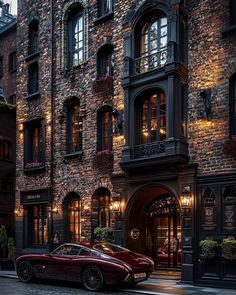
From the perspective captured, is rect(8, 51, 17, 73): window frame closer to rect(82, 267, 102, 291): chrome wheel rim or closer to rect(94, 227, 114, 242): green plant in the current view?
rect(94, 227, 114, 242): green plant

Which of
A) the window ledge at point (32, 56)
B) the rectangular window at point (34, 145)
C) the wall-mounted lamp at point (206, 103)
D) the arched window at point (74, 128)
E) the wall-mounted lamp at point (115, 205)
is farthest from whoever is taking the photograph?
the window ledge at point (32, 56)

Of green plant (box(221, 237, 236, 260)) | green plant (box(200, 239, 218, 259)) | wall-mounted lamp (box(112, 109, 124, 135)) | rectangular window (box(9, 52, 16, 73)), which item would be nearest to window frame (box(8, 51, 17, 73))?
rectangular window (box(9, 52, 16, 73))

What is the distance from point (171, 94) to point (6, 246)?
12659 mm

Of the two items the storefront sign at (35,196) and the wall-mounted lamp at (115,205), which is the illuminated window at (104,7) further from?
→ the storefront sign at (35,196)

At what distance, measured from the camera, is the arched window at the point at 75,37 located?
23.5 metres

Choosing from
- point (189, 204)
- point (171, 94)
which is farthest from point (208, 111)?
point (189, 204)

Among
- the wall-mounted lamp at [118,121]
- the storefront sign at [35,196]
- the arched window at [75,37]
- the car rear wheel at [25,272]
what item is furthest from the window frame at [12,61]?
the car rear wheel at [25,272]

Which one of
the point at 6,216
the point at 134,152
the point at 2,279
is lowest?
the point at 2,279

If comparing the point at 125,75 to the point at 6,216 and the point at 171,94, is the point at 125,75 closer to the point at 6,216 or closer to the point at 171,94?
the point at 171,94

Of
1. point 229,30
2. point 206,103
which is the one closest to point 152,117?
point 206,103

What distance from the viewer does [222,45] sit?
17281 millimetres

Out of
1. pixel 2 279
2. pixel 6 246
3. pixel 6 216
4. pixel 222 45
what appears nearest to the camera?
pixel 222 45

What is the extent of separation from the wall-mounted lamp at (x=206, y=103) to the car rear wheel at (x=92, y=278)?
6124 millimetres

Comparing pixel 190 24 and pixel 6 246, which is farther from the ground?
pixel 190 24
